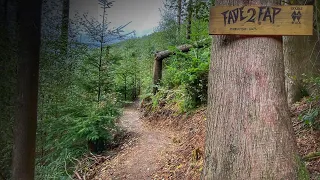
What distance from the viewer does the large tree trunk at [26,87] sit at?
3.65 metres

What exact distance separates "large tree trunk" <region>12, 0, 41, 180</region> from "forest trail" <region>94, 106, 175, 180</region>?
145cm

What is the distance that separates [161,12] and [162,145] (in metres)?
10.4

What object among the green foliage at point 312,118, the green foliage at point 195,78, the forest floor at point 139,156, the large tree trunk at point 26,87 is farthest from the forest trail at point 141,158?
the green foliage at point 312,118

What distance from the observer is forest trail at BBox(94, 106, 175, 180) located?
14.5 ft

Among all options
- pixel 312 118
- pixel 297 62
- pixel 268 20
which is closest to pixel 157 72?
pixel 297 62

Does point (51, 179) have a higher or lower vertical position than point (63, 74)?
lower

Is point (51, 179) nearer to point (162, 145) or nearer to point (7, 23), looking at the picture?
point (162, 145)

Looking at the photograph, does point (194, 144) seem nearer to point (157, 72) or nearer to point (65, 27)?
point (65, 27)

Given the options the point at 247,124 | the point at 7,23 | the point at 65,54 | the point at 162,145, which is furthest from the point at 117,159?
the point at 247,124

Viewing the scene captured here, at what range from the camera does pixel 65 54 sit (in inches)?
210

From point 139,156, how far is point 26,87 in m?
2.50

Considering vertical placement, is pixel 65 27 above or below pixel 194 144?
above

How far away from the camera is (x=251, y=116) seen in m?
2.05

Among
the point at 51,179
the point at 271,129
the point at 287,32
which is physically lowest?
the point at 51,179
